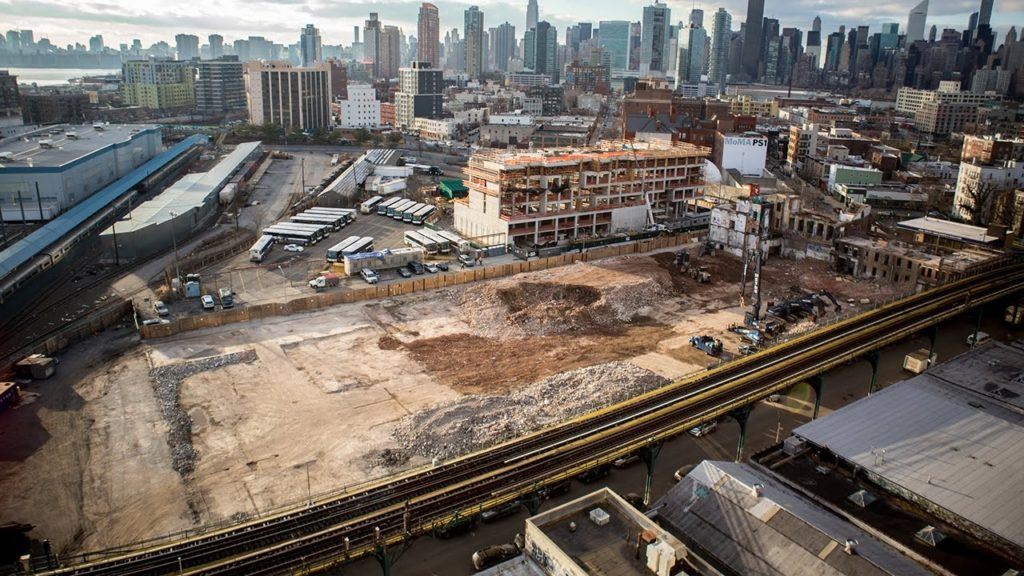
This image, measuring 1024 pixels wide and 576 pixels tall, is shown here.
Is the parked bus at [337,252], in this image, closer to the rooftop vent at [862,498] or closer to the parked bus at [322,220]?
the parked bus at [322,220]

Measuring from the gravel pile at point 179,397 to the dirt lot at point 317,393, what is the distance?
92 millimetres

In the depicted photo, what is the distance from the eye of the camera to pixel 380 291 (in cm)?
4456

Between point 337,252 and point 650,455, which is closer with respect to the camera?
point 650,455

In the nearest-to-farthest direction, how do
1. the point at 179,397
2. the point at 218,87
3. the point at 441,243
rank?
the point at 179,397 < the point at 441,243 < the point at 218,87

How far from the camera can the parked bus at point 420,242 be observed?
5341cm

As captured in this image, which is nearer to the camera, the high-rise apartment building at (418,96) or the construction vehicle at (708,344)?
the construction vehicle at (708,344)

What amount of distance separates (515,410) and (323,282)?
20.1 meters

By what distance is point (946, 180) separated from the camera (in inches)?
3553

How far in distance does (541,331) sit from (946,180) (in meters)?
74.8

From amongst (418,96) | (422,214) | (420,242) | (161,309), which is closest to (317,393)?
(161,309)

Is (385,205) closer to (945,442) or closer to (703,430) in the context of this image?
(703,430)

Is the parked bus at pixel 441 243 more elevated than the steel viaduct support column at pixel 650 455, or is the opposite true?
the parked bus at pixel 441 243

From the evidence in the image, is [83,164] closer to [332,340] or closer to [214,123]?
[332,340]

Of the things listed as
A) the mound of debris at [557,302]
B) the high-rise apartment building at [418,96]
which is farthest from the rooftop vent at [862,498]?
the high-rise apartment building at [418,96]
